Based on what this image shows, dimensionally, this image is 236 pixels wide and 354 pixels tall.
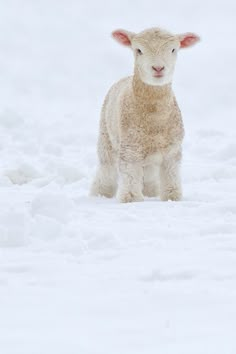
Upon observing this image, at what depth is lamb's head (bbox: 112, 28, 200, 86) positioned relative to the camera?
6148 millimetres

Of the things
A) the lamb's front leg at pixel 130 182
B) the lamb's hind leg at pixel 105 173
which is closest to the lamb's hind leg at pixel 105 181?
the lamb's hind leg at pixel 105 173

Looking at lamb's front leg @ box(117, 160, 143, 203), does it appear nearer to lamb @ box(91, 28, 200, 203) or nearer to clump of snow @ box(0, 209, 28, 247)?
lamb @ box(91, 28, 200, 203)

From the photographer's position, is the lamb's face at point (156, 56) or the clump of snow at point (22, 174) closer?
the lamb's face at point (156, 56)

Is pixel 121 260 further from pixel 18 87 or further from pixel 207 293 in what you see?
pixel 18 87

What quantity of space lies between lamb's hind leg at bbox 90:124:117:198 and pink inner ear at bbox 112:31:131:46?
0.87 metres

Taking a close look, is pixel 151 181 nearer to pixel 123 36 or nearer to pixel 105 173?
pixel 105 173

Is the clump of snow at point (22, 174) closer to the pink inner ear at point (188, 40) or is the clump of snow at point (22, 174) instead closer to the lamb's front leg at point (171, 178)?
the lamb's front leg at point (171, 178)

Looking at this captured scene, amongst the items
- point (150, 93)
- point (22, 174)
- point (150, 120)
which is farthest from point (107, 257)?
point (22, 174)

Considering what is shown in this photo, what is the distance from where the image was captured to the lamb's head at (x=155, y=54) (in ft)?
20.2

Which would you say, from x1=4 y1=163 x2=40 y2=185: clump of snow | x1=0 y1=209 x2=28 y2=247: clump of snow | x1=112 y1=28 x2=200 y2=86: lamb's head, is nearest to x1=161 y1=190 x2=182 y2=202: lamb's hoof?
x1=112 y1=28 x2=200 y2=86: lamb's head

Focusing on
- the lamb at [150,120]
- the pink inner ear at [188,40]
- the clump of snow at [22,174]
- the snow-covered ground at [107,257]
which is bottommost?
the snow-covered ground at [107,257]

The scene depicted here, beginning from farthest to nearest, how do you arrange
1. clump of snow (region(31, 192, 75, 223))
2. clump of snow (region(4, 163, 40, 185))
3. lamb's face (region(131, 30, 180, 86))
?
clump of snow (region(4, 163, 40, 185)), lamb's face (region(131, 30, 180, 86)), clump of snow (region(31, 192, 75, 223))

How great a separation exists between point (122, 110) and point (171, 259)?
2.95m

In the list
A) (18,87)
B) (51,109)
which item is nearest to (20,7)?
(18,87)
